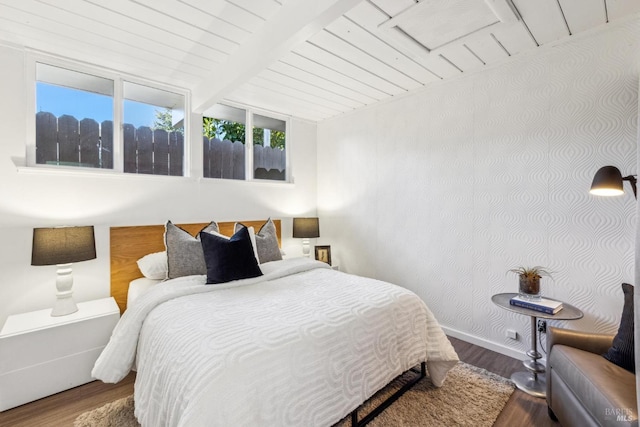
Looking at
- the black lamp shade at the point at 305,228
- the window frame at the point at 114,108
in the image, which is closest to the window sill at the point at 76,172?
the window frame at the point at 114,108

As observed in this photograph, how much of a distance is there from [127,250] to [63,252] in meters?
0.57

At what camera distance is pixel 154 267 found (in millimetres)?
2432

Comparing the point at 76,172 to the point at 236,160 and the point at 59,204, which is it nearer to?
the point at 59,204

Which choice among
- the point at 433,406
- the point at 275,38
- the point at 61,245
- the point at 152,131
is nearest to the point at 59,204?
the point at 61,245

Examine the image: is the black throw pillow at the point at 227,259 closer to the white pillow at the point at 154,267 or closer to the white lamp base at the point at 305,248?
the white pillow at the point at 154,267

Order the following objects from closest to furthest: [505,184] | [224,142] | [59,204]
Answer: [59,204], [505,184], [224,142]

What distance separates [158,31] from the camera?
1.96 metres

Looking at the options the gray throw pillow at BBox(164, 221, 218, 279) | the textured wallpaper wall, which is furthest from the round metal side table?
the gray throw pillow at BBox(164, 221, 218, 279)

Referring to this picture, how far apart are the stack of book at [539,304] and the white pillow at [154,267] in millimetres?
2753

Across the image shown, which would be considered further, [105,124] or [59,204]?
[105,124]

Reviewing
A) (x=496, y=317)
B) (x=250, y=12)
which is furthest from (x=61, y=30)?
(x=496, y=317)

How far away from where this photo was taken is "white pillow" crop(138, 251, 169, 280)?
2428 mm

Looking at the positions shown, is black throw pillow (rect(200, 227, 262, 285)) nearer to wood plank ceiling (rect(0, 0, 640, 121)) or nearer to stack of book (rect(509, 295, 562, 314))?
wood plank ceiling (rect(0, 0, 640, 121))

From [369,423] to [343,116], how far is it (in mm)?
3289
